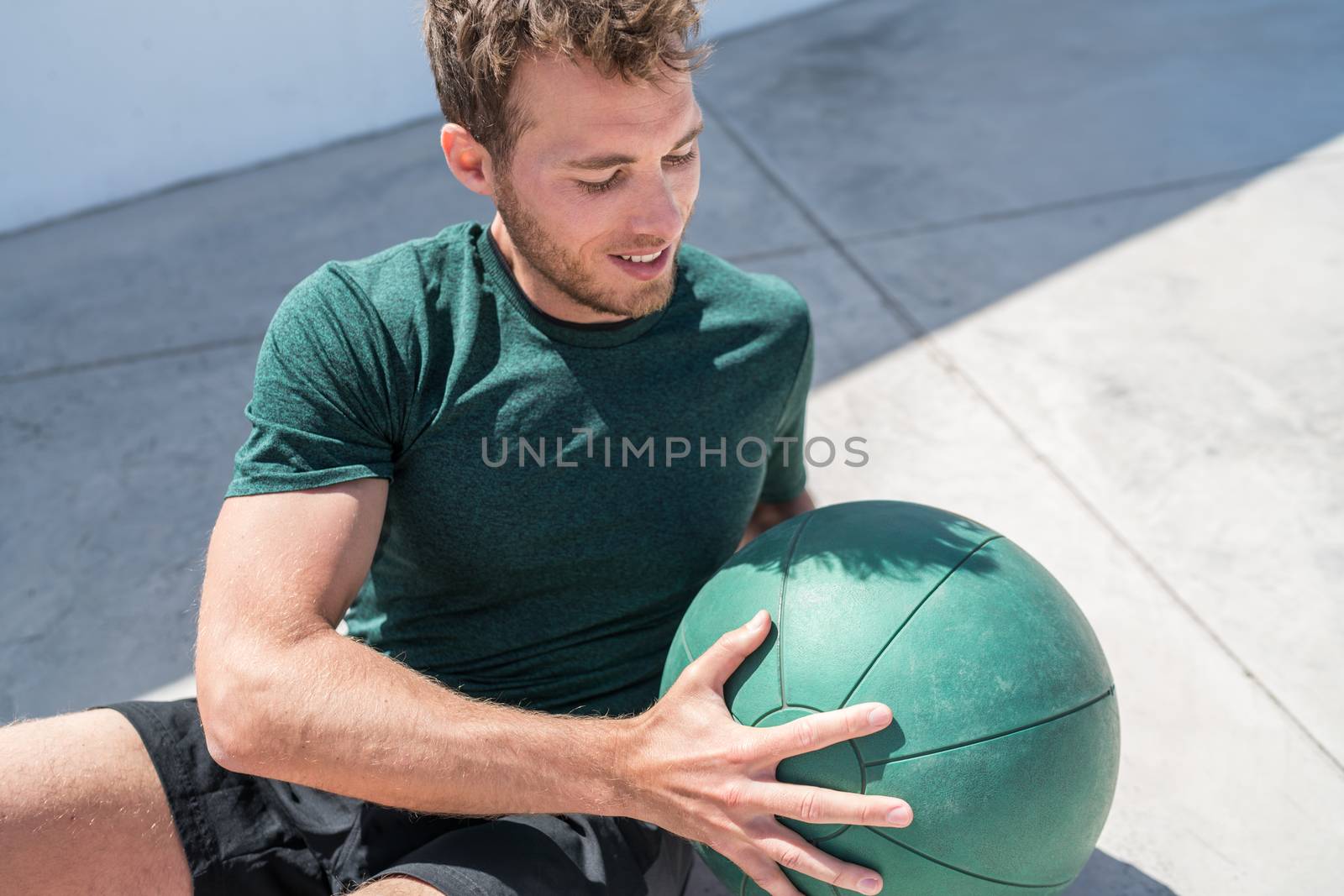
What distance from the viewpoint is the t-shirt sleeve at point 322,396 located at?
5.56 ft

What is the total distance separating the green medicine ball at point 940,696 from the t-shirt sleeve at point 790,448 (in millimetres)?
426

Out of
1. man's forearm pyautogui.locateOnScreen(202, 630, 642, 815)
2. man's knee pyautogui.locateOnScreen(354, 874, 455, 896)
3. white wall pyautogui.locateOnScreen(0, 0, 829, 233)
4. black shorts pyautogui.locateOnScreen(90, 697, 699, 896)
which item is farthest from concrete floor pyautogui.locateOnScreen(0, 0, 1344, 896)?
man's knee pyautogui.locateOnScreen(354, 874, 455, 896)

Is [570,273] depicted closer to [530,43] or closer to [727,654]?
[530,43]

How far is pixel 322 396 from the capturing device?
173 cm

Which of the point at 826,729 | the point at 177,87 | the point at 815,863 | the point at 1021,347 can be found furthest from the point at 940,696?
the point at 177,87

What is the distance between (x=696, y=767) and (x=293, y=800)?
2.28ft

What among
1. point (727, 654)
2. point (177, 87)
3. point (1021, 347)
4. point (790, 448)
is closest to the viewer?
point (727, 654)

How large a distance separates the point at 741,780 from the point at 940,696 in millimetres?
291

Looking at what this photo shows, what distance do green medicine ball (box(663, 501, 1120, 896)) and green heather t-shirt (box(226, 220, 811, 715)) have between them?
9.0 inches

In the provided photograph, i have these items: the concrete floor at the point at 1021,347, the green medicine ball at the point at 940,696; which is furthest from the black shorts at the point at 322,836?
the concrete floor at the point at 1021,347

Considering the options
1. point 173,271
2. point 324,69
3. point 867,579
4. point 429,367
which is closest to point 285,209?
point 173,271

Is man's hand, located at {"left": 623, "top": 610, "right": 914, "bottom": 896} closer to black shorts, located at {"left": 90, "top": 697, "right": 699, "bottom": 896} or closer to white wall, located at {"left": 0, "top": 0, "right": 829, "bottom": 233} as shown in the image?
black shorts, located at {"left": 90, "top": 697, "right": 699, "bottom": 896}

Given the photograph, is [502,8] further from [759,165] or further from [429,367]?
[759,165]

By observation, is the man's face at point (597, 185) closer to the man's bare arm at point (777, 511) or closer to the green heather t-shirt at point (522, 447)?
the green heather t-shirt at point (522, 447)
